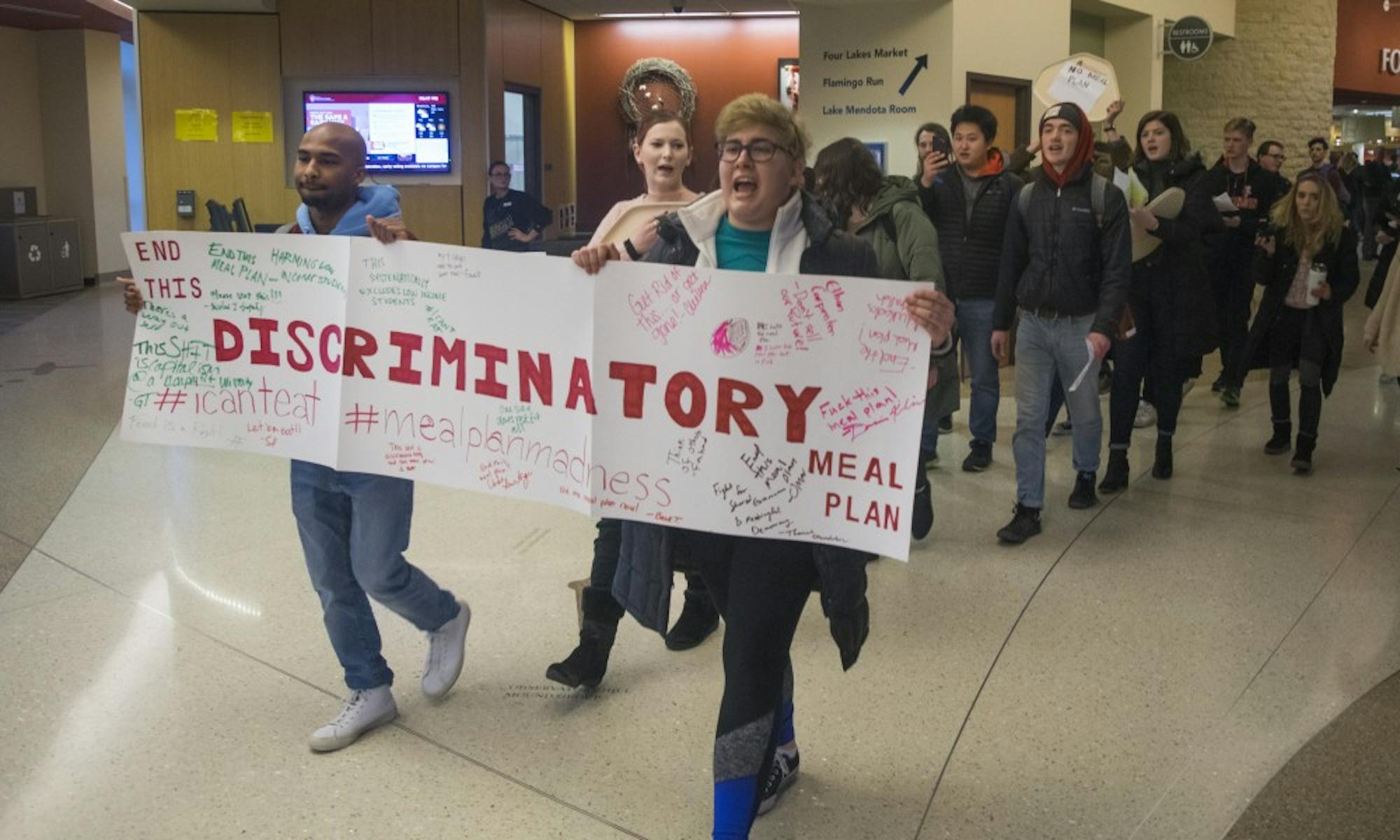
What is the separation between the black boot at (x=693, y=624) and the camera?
3.92 meters

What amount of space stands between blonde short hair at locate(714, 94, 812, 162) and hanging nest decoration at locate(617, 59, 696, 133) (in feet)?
35.0

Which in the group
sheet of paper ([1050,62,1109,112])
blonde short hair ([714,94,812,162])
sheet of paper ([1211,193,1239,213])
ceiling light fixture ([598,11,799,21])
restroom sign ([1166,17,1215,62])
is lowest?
sheet of paper ([1211,193,1239,213])

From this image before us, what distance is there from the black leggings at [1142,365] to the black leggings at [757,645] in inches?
141

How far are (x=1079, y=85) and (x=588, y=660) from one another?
421 centimetres

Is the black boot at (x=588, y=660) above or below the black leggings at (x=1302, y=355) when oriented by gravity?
below

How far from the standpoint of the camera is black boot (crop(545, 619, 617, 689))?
3.54 metres

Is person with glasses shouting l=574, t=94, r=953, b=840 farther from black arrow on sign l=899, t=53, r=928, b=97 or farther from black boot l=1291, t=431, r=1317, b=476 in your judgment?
black arrow on sign l=899, t=53, r=928, b=97

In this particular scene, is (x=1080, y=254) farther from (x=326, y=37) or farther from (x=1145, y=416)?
(x=326, y=37)

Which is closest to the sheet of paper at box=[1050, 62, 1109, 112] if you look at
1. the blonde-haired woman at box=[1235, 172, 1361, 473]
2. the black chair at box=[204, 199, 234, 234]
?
the blonde-haired woman at box=[1235, 172, 1361, 473]

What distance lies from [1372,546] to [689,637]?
2775 mm

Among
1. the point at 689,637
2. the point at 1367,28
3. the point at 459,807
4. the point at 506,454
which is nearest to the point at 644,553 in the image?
the point at 506,454

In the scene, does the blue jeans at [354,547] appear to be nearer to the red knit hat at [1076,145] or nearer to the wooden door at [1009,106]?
the red knit hat at [1076,145]

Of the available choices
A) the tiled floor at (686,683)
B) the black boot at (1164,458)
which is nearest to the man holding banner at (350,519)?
the tiled floor at (686,683)

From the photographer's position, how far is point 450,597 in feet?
11.6
